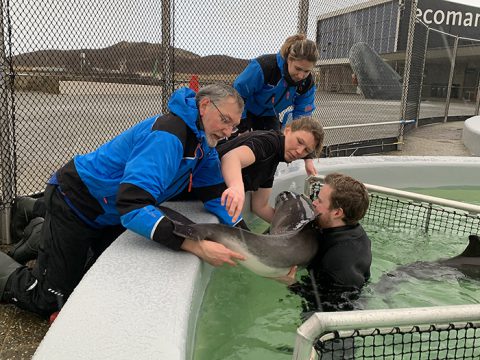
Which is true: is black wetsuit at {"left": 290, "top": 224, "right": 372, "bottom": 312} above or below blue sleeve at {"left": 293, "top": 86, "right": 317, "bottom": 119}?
below

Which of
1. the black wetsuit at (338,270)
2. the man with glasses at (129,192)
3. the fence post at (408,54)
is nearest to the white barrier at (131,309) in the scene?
the man with glasses at (129,192)

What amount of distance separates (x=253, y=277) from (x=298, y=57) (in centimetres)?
199

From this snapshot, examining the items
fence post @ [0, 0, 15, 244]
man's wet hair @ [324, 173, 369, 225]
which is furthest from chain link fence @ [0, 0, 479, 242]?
man's wet hair @ [324, 173, 369, 225]

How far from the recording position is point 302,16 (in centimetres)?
707

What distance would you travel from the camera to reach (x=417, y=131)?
13531 millimetres

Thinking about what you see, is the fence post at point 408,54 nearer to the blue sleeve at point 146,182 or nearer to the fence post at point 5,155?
the fence post at point 5,155

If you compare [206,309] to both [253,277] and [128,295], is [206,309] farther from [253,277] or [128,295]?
[128,295]

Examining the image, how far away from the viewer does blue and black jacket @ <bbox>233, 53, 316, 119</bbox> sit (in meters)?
4.56

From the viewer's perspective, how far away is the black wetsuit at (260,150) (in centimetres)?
366

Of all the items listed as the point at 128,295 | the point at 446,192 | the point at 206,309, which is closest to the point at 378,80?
the point at 446,192

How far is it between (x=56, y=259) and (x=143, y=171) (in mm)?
1013

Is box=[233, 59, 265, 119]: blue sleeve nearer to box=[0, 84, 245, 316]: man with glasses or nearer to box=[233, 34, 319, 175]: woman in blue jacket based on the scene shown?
box=[233, 34, 319, 175]: woman in blue jacket

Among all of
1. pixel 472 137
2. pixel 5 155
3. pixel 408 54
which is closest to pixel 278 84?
pixel 5 155

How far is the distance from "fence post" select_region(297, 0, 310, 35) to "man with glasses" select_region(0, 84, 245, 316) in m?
4.56
